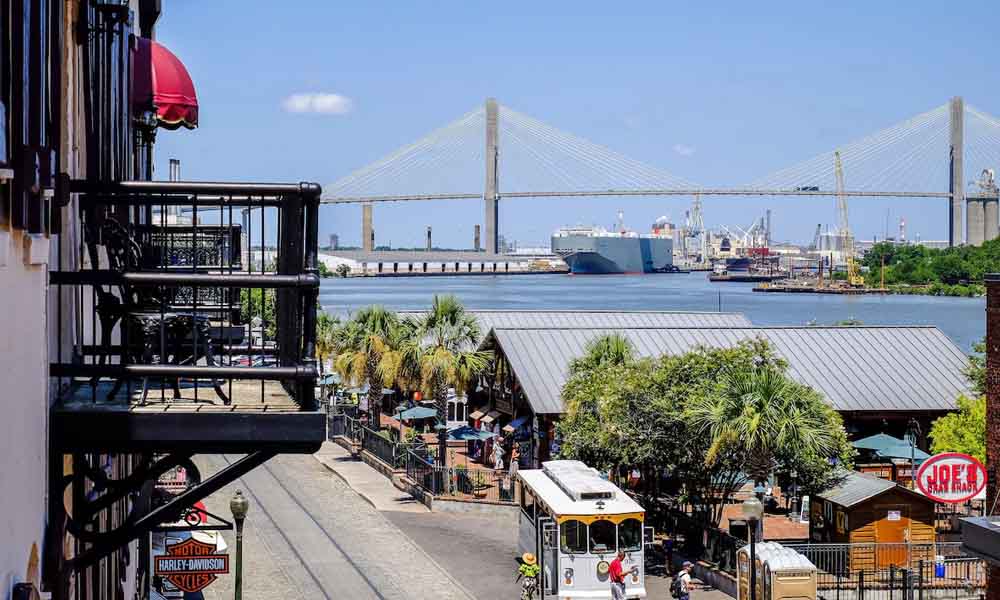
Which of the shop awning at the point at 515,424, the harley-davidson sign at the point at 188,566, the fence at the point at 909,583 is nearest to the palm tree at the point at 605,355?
the shop awning at the point at 515,424

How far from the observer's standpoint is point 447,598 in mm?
25766

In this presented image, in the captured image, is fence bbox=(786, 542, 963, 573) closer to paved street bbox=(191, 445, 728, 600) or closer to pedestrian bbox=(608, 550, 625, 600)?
paved street bbox=(191, 445, 728, 600)

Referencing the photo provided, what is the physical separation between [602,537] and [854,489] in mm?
7009

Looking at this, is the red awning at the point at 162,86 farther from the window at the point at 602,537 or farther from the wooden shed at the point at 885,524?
the wooden shed at the point at 885,524

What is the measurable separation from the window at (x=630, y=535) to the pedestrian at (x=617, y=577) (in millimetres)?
181

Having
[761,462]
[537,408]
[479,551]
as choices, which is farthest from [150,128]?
[537,408]

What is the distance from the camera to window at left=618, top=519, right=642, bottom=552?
79.9ft

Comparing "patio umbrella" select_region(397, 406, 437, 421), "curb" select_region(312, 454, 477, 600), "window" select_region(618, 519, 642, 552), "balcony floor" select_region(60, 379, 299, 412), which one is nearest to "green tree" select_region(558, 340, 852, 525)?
"window" select_region(618, 519, 642, 552)

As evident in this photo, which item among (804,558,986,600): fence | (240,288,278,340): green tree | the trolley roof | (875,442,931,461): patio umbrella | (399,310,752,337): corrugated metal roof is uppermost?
(240,288,278,340): green tree

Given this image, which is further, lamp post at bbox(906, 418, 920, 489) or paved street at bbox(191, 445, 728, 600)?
lamp post at bbox(906, 418, 920, 489)

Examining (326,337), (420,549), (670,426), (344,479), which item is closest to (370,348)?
(344,479)

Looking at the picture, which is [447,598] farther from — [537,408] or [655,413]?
[537,408]

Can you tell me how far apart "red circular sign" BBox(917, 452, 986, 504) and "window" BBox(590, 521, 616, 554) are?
5.61m

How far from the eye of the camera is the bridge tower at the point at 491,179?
190m
